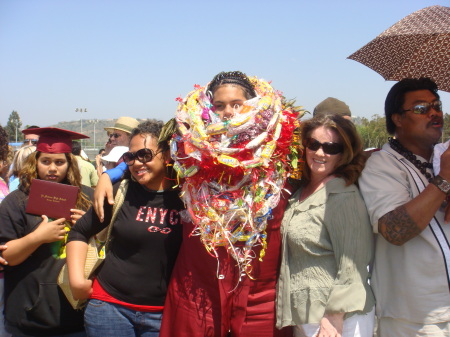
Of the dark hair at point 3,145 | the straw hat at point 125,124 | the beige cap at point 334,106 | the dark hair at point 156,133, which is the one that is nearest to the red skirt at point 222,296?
the dark hair at point 156,133

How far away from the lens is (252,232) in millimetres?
2586

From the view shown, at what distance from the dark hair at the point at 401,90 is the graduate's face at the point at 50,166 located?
2488mm

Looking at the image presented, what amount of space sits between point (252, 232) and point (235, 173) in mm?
381

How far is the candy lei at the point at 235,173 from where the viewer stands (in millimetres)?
2561

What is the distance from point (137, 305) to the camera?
2.86 m

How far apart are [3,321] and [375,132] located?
39744mm

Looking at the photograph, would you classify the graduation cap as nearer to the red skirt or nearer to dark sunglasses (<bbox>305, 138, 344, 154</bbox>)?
the red skirt

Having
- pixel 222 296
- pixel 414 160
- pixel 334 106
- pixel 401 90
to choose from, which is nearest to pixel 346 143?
pixel 414 160

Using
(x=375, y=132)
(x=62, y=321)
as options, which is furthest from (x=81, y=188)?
(x=375, y=132)

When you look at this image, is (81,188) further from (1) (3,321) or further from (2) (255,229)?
(2) (255,229)

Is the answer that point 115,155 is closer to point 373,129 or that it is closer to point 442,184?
point 442,184

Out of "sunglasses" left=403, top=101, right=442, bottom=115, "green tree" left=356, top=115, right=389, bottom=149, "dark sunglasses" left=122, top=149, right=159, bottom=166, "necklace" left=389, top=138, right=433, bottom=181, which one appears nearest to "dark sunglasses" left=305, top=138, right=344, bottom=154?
"necklace" left=389, top=138, right=433, bottom=181

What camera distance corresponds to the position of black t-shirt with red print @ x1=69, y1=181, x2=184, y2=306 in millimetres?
2852

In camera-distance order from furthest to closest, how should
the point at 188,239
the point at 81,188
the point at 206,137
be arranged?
1. the point at 81,188
2. the point at 188,239
3. the point at 206,137
